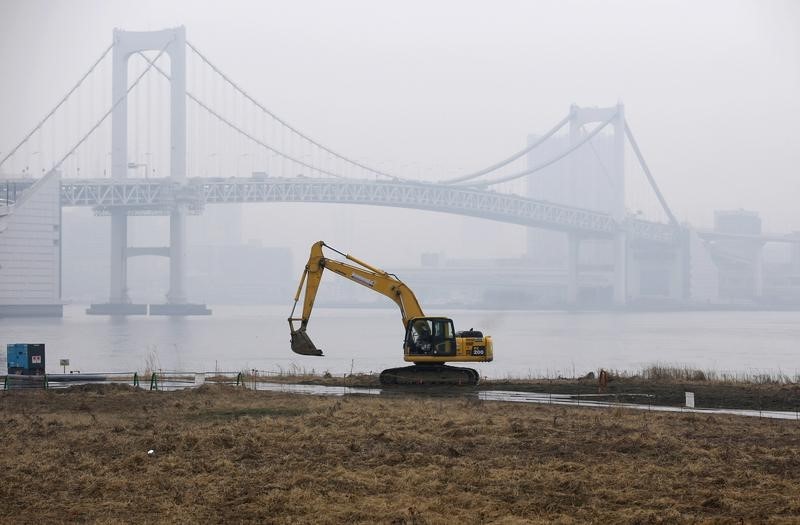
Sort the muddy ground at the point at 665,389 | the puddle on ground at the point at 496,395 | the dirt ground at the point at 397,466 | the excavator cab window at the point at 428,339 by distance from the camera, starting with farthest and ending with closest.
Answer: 1. the excavator cab window at the point at 428,339
2. the muddy ground at the point at 665,389
3. the puddle on ground at the point at 496,395
4. the dirt ground at the point at 397,466

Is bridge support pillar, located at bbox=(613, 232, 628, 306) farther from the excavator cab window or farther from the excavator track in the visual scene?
the excavator cab window

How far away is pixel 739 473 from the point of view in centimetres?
1302

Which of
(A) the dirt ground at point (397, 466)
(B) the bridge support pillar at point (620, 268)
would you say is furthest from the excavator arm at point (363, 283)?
(B) the bridge support pillar at point (620, 268)

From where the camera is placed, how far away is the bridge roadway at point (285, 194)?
4107 inches

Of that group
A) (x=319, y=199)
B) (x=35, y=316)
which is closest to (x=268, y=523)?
(x=319, y=199)

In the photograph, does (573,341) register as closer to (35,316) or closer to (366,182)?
(366,182)

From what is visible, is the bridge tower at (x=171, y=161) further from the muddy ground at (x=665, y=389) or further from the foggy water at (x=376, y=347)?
the muddy ground at (x=665, y=389)

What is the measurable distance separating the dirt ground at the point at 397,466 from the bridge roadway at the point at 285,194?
8478cm

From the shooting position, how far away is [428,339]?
2578 cm

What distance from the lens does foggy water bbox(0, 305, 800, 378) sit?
45338 mm

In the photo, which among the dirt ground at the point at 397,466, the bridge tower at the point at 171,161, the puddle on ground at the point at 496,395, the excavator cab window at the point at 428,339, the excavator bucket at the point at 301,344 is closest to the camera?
the dirt ground at the point at 397,466

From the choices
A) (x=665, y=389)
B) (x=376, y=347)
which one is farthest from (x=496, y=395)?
(x=376, y=347)

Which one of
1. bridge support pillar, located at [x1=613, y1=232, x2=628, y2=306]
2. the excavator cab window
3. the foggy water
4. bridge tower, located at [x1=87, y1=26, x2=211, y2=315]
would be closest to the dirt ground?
the excavator cab window

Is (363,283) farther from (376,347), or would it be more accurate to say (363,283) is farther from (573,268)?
(573,268)
